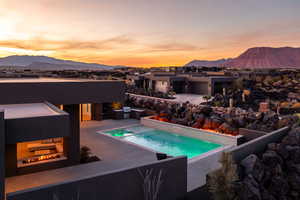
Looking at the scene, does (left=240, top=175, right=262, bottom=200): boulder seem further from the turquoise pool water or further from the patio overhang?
the patio overhang

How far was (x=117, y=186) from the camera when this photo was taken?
242 inches

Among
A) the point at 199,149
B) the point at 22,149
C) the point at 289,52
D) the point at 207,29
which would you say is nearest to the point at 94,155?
A: the point at 22,149

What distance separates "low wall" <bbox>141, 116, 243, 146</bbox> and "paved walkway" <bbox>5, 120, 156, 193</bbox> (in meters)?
3.43

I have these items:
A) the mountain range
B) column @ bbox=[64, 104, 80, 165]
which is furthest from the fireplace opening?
the mountain range

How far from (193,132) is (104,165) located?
23.2 feet

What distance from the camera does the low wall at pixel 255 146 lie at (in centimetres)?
857

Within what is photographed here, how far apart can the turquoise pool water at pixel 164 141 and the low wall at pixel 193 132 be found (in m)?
0.26

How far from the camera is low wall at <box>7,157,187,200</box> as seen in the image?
204 inches

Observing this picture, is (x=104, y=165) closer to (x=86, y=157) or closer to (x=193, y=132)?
(x=86, y=157)

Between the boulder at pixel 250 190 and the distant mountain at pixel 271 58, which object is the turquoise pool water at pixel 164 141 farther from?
the distant mountain at pixel 271 58

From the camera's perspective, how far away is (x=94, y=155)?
33.4ft

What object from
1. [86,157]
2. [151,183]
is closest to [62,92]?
[86,157]

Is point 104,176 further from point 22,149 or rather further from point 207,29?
point 207,29

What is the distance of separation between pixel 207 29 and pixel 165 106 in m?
15.4
